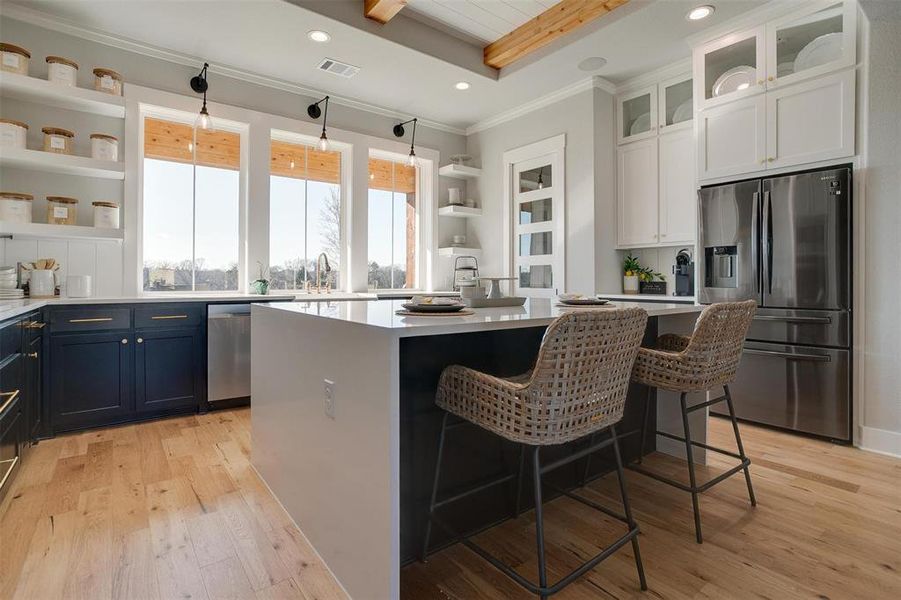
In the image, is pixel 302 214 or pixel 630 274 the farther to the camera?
pixel 302 214

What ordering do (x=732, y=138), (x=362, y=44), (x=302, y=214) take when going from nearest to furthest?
(x=732, y=138) → (x=362, y=44) → (x=302, y=214)

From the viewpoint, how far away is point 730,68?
342 centimetres

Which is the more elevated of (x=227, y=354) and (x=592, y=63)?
(x=592, y=63)

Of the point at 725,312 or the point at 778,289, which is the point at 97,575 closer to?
the point at 725,312

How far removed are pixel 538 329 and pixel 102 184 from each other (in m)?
3.56

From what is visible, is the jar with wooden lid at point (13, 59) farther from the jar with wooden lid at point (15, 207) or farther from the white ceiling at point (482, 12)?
the white ceiling at point (482, 12)

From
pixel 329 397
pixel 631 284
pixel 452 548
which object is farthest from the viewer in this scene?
pixel 631 284

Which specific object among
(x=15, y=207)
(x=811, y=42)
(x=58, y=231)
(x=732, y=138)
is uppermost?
(x=811, y=42)

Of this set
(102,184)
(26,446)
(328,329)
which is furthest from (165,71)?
(328,329)

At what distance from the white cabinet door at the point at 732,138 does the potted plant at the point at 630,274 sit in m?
1.11

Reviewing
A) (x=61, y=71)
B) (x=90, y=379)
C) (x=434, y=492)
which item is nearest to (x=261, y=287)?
(x=90, y=379)

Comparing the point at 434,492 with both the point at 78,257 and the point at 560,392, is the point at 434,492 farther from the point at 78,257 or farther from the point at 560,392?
the point at 78,257

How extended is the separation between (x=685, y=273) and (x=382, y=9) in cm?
323

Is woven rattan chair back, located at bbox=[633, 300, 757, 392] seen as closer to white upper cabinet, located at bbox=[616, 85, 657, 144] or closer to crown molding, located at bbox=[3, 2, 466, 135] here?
white upper cabinet, located at bbox=[616, 85, 657, 144]
